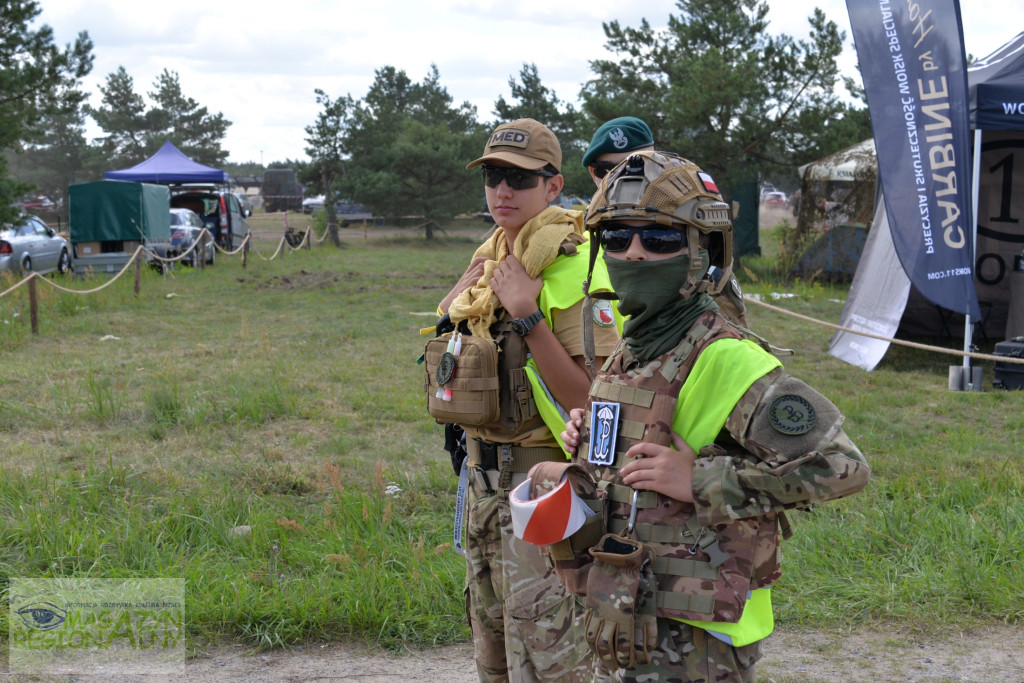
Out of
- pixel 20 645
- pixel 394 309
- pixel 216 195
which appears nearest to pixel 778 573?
pixel 20 645

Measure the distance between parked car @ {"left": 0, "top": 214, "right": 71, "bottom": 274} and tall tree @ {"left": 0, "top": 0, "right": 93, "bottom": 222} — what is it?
1154 mm

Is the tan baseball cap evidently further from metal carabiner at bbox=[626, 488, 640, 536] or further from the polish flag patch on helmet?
metal carabiner at bbox=[626, 488, 640, 536]

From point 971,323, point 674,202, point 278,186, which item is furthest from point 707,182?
point 278,186

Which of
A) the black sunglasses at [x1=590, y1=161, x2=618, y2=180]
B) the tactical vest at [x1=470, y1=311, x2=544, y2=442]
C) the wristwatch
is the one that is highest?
the black sunglasses at [x1=590, y1=161, x2=618, y2=180]

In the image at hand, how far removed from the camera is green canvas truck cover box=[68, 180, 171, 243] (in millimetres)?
18094

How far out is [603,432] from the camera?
6.17ft

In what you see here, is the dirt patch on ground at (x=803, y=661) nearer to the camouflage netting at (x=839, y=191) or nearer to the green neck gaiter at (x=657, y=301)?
the green neck gaiter at (x=657, y=301)

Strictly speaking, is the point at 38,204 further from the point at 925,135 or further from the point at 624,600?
the point at 624,600

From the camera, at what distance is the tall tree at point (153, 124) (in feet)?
172

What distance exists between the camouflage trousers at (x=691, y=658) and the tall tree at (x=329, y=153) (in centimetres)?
2868

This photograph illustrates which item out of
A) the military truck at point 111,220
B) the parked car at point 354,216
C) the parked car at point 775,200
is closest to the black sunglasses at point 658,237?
the military truck at point 111,220

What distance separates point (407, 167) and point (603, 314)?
2939 cm

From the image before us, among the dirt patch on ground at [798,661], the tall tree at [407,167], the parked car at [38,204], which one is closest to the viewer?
the dirt patch on ground at [798,661]

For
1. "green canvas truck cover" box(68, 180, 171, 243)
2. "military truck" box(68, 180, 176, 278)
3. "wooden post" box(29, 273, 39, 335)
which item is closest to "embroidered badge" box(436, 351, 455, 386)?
"wooden post" box(29, 273, 39, 335)
